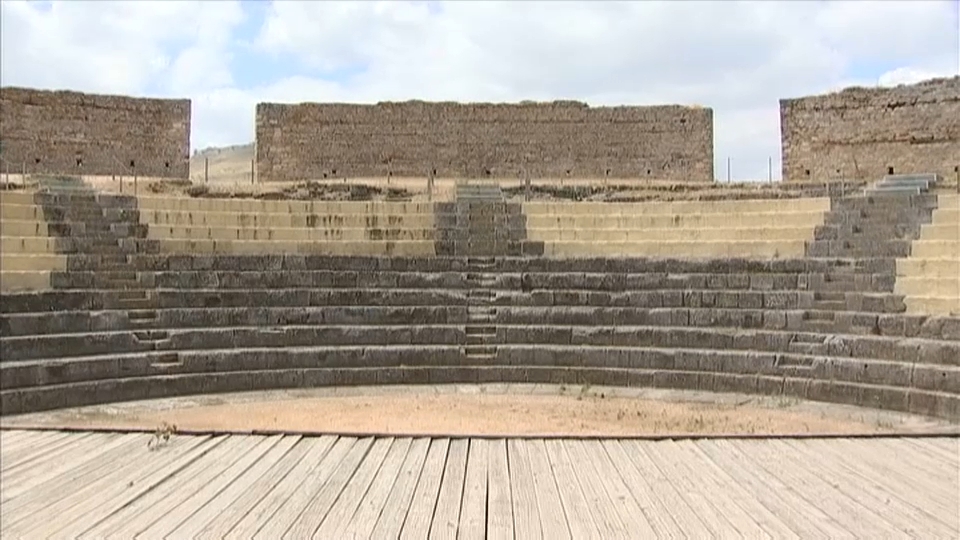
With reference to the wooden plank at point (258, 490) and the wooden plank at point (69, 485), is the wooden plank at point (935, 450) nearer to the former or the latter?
the wooden plank at point (258, 490)

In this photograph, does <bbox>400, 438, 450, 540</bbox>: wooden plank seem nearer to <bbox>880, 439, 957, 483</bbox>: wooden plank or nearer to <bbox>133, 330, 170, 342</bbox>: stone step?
<bbox>880, 439, 957, 483</bbox>: wooden plank

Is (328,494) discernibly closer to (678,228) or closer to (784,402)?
(784,402)

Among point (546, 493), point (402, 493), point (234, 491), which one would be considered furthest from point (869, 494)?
point (234, 491)

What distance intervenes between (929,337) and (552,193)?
822 centimetres

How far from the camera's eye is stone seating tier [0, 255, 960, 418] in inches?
326

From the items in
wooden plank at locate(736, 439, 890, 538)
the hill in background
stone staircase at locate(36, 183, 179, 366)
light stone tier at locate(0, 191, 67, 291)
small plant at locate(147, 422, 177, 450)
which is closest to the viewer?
wooden plank at locate(736, 439, 890, 538)

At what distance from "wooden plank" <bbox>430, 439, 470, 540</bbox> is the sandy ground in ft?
3.51

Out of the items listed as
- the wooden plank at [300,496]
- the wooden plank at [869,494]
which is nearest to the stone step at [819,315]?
the wooden plank at [869,494]

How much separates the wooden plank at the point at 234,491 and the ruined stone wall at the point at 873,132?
14.5m

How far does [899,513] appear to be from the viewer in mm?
4336

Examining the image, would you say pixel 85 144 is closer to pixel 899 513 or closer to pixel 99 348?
pixel 99 348

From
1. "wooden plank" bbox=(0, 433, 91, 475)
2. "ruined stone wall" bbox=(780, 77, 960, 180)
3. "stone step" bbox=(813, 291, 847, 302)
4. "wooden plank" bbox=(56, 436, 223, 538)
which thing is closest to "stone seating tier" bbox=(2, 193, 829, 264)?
"stone step" bbox=(813, 291, 847, 302)

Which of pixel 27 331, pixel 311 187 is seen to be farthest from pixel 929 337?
pixel 311 187

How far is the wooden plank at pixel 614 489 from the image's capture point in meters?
4.12
